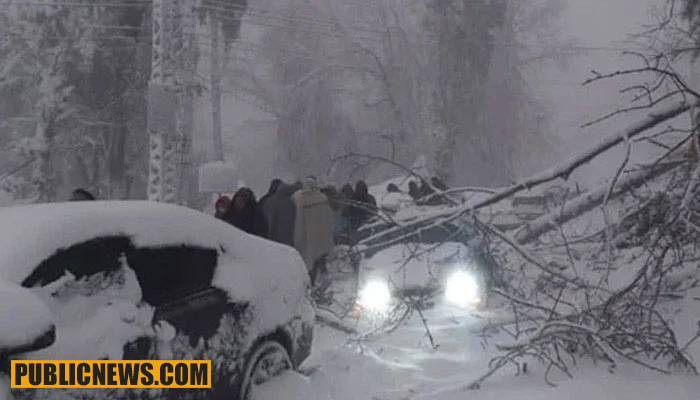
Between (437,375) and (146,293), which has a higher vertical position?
(146,293)

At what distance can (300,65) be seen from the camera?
31906 millimetres

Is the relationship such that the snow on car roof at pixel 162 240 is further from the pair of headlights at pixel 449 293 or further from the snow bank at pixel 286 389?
the pair of headlights at pixel 449 293

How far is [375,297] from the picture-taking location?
25.2ft

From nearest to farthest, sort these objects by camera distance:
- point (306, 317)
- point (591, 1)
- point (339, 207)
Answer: point (306, 317), point (339, 207), point (591, 1)

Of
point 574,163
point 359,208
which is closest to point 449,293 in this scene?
point 359,208

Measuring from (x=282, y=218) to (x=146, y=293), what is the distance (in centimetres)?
462

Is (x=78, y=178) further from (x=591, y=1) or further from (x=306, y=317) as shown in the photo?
(x=591, y=1)

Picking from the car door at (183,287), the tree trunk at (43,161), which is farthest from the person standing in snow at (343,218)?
the tree trunk at (43,161)

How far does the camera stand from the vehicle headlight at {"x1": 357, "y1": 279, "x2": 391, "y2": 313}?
7.64 metres

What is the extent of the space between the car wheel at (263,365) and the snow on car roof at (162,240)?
16cm

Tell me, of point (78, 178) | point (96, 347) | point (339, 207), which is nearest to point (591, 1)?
point (78, 178)

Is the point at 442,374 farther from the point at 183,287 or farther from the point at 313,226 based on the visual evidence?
the point at 313,226

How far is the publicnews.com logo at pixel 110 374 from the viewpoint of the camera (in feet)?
10.3

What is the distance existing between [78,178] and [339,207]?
15310mm
